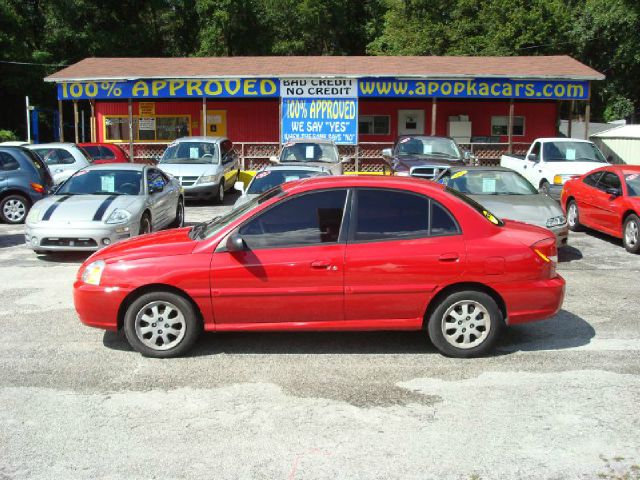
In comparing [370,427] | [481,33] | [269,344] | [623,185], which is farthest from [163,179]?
[481,33]

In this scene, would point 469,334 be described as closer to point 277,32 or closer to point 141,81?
point 141,81

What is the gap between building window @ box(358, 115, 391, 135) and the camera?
1032 inches

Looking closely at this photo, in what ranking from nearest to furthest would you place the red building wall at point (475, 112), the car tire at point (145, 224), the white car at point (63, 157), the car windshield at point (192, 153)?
the car tire at point (145, 224) → the white car at point (63, 157) → the car windshield at point (192, 153) → the red building wall at point (475, 112)

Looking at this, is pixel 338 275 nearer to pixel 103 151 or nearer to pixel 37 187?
pixel 37 187

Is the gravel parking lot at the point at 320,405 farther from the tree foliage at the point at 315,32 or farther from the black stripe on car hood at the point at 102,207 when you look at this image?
the tree foliage at the point at 315,32

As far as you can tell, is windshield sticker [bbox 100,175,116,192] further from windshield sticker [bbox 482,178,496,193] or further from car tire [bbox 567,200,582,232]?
car tire [bbox 567,200,582,232]

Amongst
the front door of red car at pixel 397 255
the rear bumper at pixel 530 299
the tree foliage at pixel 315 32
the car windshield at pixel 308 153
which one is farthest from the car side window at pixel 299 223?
the tree foliage at pixel 315 32

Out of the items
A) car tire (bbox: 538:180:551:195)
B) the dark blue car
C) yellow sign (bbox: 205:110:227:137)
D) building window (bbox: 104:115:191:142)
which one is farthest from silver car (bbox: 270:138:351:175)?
building window (bbox: 104:115:191:142)

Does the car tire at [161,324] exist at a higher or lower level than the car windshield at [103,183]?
lower

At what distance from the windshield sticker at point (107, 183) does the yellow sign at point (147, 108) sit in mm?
15757

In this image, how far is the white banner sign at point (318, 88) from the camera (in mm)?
22375

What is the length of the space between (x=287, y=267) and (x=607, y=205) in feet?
26.6

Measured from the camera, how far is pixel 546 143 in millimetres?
16562

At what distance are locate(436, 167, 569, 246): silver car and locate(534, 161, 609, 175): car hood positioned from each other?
14.9 ft
